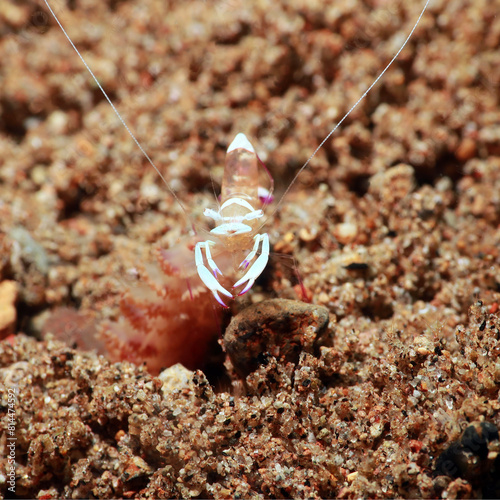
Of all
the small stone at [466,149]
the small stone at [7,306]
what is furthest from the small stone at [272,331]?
the small stone at [466,149]

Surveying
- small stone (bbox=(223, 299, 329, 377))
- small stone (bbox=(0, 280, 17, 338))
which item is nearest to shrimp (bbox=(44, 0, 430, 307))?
small stone (bbox=(223, 299, 329, 377))

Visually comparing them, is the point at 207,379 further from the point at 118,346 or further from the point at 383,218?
the point at 383,218

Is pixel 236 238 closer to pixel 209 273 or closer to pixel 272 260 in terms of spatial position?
pixel 209 273

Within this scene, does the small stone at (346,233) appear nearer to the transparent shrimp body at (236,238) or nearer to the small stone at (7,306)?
the transparent shrimp body at (236,238)

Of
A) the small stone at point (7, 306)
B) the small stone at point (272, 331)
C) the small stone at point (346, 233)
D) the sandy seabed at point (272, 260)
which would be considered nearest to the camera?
the sandy seabed at point (272, 260)

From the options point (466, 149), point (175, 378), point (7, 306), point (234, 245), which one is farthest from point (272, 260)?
point (466, 149)

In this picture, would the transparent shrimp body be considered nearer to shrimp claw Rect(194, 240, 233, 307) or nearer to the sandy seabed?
shrimp claw Rect(194, 240, 233, 307)
